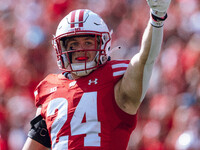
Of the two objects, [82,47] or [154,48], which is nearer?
[154,48]

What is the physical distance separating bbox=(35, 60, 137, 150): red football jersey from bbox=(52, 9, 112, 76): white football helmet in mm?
64

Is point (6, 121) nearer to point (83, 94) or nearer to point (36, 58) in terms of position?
point (36, 58)

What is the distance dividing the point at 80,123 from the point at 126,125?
0.92ft

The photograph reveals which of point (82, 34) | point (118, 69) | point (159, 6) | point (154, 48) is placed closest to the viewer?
point (159, 6)

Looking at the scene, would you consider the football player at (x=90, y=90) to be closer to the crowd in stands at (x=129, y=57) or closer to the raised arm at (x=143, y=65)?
the raised arm at (x=143, y=65)

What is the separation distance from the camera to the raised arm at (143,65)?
94.6 inches

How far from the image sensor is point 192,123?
4574 mm

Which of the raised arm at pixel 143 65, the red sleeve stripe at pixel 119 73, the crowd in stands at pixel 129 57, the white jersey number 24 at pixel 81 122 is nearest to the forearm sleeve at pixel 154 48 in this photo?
the raised arm at pixel 143 65

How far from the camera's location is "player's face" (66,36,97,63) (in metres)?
2.91

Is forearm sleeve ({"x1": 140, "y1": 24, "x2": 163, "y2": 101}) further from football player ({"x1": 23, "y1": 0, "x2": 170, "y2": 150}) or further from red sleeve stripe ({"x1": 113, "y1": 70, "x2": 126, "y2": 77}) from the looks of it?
red sleeve stripe ({"x1": 113, "y1": 70, "x2": 126, "y2": 77})

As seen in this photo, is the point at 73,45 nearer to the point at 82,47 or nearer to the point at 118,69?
the point at 82,47

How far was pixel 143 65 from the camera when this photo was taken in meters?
2.53

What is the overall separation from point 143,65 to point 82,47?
21.9 inches

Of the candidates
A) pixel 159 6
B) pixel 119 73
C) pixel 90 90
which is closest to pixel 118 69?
pixel 119 73
